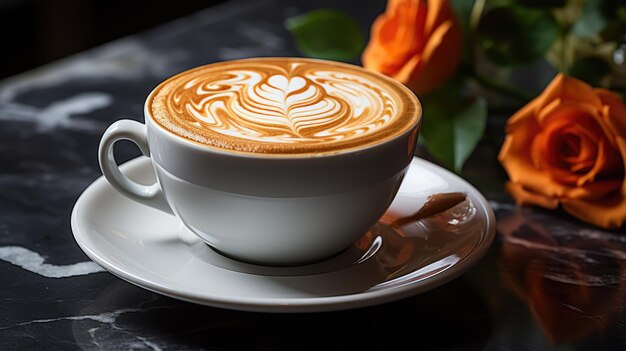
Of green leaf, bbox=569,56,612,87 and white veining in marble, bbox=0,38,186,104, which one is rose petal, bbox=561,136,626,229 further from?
white veining in marble, bbox=0,38,186,104

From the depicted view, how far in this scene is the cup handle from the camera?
724mm

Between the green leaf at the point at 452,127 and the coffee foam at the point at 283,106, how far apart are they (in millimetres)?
161

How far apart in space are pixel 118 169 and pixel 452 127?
0.37 meters

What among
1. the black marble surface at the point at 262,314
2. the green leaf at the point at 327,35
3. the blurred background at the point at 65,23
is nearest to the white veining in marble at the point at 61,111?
the black marble surface at the point at 262,314

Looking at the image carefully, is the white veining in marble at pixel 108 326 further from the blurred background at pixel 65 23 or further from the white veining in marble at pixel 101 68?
the blurred background at pixel 65 23

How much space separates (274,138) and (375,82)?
0.16 m

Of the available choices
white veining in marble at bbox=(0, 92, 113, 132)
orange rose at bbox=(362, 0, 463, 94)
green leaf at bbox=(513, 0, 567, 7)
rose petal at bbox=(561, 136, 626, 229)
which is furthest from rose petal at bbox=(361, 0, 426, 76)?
white veining in marble at bbox=(0, 92, 113, 132)

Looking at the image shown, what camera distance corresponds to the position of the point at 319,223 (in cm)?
66

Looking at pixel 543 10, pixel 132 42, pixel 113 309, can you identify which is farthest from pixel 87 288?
pixel 132 42

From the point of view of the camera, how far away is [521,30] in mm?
958

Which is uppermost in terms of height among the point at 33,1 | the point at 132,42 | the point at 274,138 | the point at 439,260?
the point at 274,138

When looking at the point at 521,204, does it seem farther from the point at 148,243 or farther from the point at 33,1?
the point at 33,1

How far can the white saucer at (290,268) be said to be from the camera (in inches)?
24.6

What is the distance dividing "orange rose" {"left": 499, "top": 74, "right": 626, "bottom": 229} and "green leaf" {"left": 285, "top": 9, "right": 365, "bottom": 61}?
0.25 m
